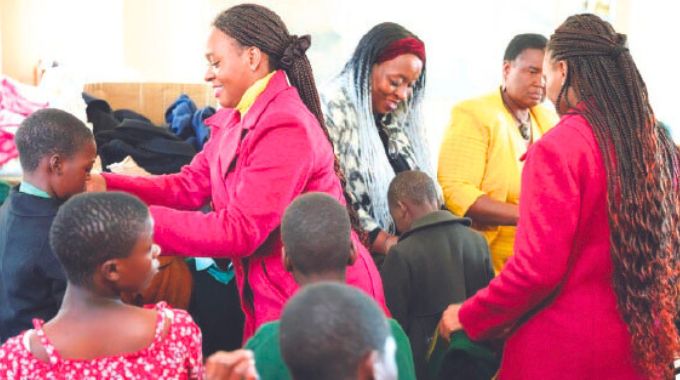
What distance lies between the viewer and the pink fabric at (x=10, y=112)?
379cm

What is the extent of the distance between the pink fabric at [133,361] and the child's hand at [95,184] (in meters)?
0.63

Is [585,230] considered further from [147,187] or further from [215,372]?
[147,187]

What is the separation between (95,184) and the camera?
8.16 ft

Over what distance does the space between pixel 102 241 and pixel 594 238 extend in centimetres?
125

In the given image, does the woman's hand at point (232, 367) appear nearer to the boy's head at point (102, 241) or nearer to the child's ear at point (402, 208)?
the boy's head at point (102, 241)

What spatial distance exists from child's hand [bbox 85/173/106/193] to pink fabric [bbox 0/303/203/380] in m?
0.63

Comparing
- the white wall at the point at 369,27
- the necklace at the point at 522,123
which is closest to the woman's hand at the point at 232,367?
the necklace at the point at 522,123

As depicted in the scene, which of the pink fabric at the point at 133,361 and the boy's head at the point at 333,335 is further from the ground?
the boy's head at the point at 333,335

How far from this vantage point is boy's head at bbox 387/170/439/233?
310cm

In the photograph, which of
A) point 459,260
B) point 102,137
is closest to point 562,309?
point 459,260

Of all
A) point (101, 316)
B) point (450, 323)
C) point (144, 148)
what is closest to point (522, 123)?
point (450, 323)

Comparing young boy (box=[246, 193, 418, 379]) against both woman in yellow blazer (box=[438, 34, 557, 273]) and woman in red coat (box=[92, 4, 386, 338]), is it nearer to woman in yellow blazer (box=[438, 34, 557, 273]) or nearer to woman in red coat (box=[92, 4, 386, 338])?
woman in red coat (box=[92, 4, 386, 338])

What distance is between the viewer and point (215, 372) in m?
1.55

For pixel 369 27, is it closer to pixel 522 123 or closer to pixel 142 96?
pixel 142 96
